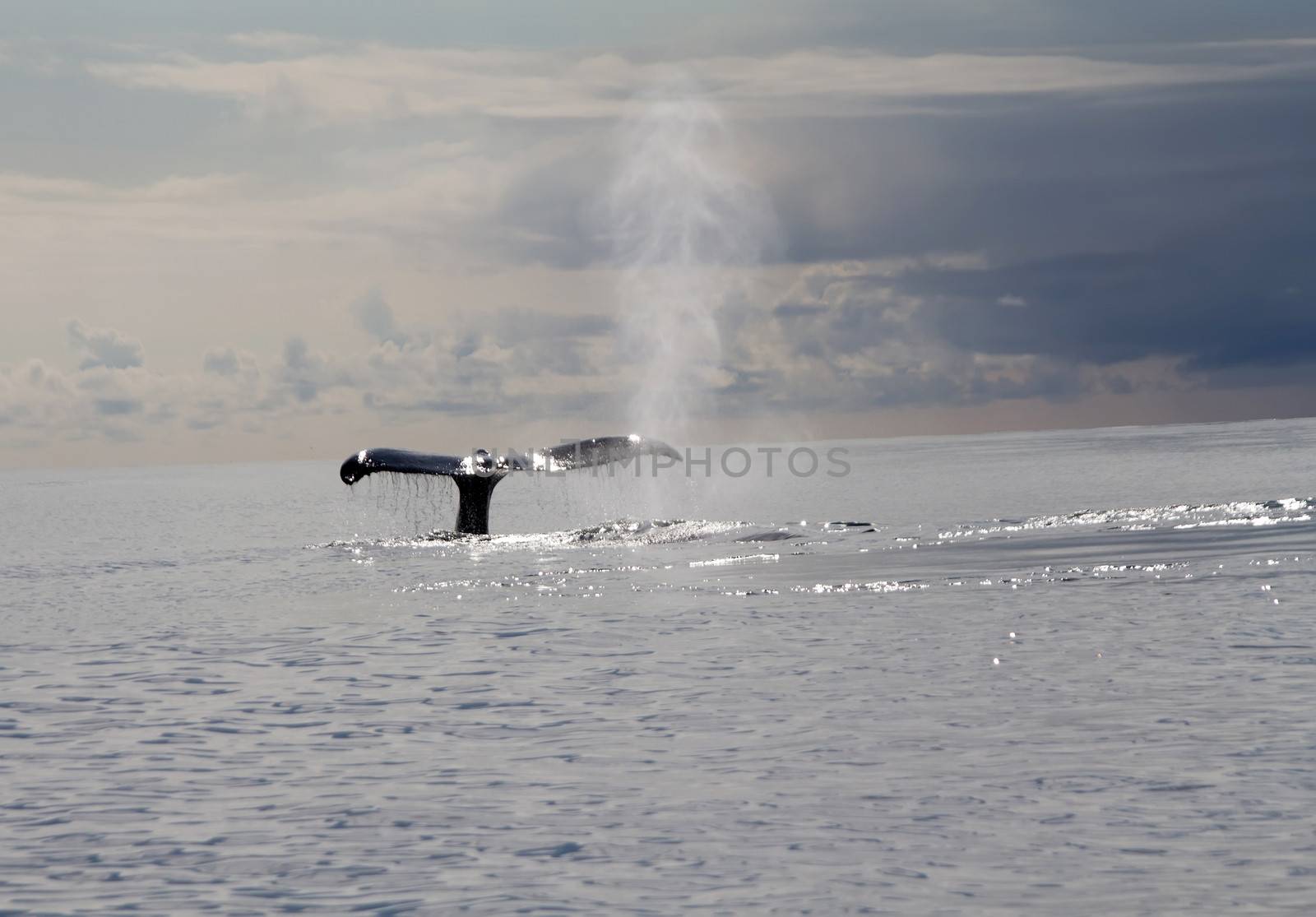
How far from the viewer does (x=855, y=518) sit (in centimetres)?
5053

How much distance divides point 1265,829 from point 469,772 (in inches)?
211

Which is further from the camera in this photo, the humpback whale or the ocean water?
the humpback whale

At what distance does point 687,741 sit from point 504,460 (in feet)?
70.1

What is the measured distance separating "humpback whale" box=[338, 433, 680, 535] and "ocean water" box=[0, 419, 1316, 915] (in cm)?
412

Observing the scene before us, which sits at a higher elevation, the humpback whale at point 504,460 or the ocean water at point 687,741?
the humpback whale at point 504,460

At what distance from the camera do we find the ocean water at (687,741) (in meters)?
7.55

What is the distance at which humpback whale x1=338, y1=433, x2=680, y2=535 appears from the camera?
28641mm

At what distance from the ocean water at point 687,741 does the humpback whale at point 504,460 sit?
162 inches

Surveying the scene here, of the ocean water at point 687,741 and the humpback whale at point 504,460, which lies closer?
the ocean water at point 687,741

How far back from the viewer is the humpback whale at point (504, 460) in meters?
28.6

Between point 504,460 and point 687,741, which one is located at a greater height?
point 504,460

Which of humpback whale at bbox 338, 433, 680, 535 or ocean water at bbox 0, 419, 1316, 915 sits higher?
humpback whale at bbox 338, 433, 680, 535

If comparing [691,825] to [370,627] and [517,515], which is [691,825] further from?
[517,515]

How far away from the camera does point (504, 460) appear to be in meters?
31.9
